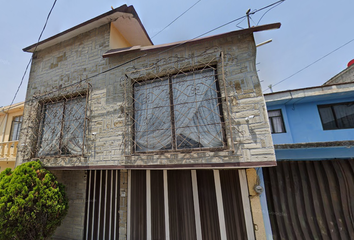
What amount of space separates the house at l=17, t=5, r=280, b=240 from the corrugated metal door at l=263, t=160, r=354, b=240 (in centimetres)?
71

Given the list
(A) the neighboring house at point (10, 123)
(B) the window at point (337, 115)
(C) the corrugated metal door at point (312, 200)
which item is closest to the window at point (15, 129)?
(A) the neighboring house at point (10, 123)

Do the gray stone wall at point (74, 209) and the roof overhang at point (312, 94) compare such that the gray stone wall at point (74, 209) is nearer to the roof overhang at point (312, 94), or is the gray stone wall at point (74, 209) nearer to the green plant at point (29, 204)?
the green plant at point (29, 204)

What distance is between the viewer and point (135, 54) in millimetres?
4539

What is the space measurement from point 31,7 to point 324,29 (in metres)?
9.78

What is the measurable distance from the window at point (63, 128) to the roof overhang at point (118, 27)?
244cm

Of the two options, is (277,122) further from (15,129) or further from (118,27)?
(15,129)

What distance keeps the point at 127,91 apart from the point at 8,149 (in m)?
7.94

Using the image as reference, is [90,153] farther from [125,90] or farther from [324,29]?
[324,29]

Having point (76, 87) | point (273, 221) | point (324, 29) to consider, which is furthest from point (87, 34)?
point (324, 29)

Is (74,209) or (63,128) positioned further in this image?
(74,209)

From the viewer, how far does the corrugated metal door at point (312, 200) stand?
10.9 ft

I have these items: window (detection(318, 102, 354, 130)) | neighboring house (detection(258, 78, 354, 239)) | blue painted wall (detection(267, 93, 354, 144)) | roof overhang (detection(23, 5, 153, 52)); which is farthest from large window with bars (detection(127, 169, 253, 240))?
window (detection(318, 102, 354, 130))

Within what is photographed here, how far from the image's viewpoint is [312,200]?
3.52 meters

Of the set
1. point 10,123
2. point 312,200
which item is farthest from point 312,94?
point 10,123
